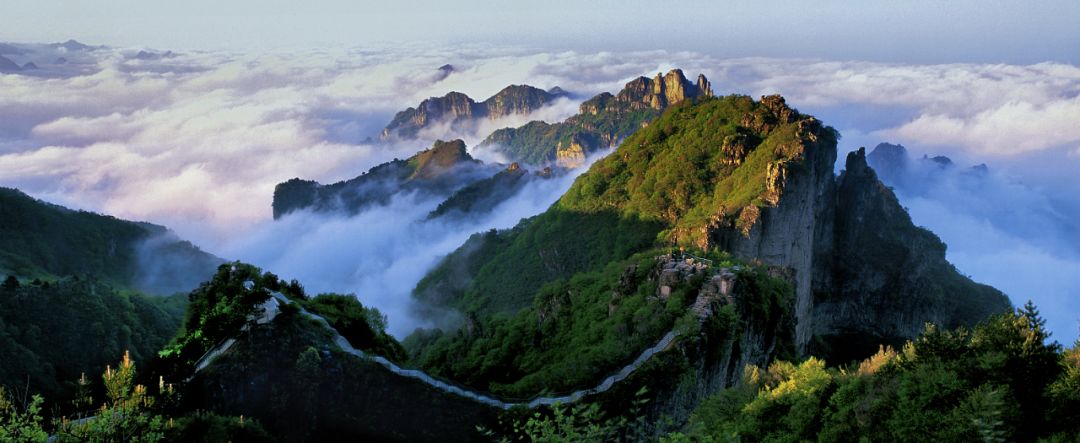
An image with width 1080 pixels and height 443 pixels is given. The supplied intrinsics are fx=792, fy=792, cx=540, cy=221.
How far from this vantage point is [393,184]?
19388cm

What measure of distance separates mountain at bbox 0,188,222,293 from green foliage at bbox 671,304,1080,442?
65839 mm

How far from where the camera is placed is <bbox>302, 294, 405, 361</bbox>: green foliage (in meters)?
31.2

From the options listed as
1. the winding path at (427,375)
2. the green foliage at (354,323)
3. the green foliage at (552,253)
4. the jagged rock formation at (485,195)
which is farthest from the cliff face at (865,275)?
the jagged rock formation at (485,195)

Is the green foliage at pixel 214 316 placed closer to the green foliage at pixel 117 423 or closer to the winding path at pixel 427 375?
the winding path at pixel 427 375

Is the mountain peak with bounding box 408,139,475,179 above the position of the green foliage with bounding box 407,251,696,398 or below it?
above

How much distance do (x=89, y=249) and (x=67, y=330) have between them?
119ft

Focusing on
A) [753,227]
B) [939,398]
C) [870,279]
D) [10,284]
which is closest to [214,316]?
[939,398]

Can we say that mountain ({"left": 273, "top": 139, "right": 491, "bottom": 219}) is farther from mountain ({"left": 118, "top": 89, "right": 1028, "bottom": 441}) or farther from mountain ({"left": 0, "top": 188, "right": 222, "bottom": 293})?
mountain ({"left": 118, "top": 89, "right": 1028, "bottom": 441})

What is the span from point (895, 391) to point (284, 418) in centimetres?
1938

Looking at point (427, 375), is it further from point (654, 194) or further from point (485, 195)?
point (485, 195)

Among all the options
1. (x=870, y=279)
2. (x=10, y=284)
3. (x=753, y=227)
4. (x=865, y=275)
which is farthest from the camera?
(x=870, y=279)

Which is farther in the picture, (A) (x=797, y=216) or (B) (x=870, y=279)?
(B) (x=870, y=279)

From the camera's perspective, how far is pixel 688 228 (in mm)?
59125

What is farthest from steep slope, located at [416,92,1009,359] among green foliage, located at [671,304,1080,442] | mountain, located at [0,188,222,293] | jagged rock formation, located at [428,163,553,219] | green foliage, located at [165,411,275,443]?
jagged rock formation, located at [428,163,553,219]
